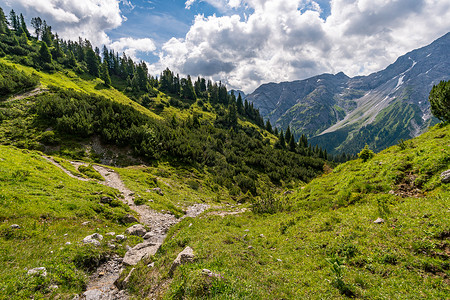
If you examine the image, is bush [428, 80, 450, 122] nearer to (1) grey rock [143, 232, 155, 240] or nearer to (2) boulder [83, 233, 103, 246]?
(1) grey rock [143, 232, 155, 240]

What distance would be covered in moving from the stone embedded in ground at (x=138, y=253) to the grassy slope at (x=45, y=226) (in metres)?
0.84

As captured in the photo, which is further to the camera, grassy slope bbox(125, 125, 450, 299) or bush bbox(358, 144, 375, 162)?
bush bbox(358, 144, 375, 162)

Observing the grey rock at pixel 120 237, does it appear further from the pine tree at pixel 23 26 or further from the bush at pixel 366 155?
the pine tree at pixel 23 26

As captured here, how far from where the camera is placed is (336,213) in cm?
→ 1273

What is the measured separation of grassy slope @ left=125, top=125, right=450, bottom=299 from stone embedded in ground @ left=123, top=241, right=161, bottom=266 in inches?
48.8

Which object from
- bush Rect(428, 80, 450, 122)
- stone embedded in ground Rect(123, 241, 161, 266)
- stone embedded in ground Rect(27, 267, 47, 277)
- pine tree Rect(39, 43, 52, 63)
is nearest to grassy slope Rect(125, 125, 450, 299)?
stone embedded in ground Rect(123, 241, 161, 266)

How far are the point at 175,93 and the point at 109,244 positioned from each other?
14469 centimetres

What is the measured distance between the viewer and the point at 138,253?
434 inches

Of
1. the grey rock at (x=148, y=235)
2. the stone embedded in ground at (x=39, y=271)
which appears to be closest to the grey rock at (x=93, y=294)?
the stone embedded in ground at (x=39, y=271)

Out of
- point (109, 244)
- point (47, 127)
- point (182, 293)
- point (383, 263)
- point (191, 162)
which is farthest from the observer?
point (191, 162)

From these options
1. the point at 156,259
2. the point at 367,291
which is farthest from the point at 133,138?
the point at 367,291

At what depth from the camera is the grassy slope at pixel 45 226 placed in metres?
7.77

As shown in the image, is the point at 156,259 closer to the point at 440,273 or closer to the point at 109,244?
the point at 109,244

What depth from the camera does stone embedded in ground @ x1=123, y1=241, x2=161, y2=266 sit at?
1026 cm
